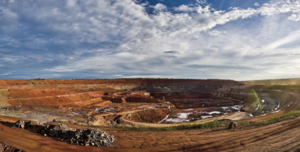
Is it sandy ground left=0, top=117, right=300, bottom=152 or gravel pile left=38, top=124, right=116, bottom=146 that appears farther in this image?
gravel pile left=38, top=124, right=116, bottom=146

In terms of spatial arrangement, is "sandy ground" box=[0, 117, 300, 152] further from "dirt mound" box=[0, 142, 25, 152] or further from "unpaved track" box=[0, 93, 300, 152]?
"dirt mound" box=[0, 142, 25, 152]

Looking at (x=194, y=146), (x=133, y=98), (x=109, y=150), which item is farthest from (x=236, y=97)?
(x=109, y=150)

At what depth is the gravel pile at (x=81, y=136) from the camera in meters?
8.65

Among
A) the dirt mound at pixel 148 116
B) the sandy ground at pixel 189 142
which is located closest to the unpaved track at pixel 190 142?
the sandy ground at pixel 189 142

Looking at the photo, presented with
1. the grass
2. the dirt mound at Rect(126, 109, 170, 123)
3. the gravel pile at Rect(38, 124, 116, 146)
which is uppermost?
the gravel pile at Rect(38, 124, 116, 146)

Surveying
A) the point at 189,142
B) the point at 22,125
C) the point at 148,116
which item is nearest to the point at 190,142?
the point at 189,142

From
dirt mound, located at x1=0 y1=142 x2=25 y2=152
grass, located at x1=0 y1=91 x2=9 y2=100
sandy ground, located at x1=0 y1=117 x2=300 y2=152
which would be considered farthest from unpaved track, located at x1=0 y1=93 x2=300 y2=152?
grass, located at x1=0 y1=91 x2=9 y2=100

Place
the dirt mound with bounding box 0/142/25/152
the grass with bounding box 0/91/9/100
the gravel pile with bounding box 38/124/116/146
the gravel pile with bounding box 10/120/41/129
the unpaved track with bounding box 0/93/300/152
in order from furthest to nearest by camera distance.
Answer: the grass with bounding box 0/91/9/100 → the gravel pile with bounding box 10/120/41/129 → the gravel pile with bounding box 38/124/116/146 → the unpaved track with bounding box 0/93/300/152 → the dirt mound with bounding box 0/142/25/152

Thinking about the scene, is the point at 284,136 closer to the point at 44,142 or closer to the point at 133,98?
the point at 44,142

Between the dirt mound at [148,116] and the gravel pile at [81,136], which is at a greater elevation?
the gravel pile at [81,136]

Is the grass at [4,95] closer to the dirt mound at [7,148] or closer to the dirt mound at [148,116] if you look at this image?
the dirt mound at [148,116]

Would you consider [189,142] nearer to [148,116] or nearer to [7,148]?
[7,148]

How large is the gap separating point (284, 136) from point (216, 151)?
5323 millimetres

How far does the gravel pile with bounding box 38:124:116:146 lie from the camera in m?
8.65
